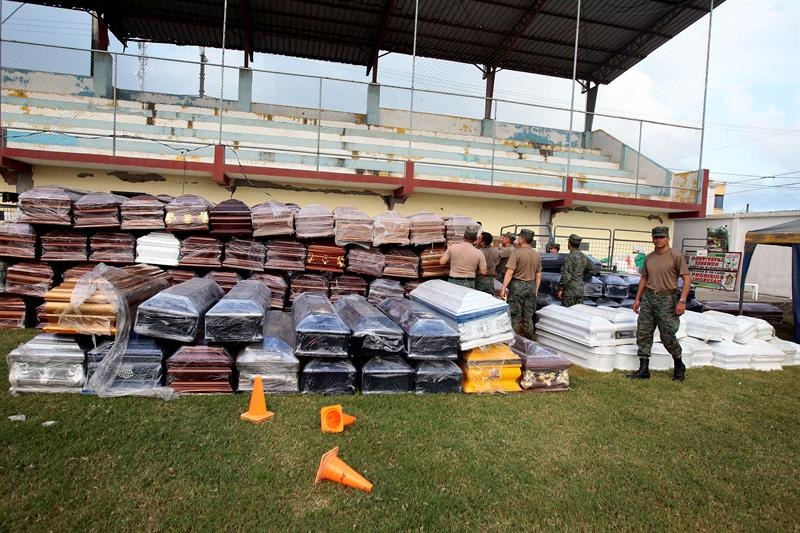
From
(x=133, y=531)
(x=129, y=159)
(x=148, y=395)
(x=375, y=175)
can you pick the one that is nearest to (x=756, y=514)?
(x=133, y=531)

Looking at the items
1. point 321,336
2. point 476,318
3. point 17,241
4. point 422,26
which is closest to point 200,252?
point 17,241

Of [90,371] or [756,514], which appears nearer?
[756,514]

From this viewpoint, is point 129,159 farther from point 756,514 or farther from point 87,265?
Result: point 756,514

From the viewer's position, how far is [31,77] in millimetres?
12312

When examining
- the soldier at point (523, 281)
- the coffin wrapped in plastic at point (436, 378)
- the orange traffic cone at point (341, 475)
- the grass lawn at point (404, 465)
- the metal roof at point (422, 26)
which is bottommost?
the grass lawn at point (404, 465)

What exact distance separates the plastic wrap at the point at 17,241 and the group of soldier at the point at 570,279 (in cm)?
623

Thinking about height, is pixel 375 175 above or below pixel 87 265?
above

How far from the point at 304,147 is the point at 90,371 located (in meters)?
9.13

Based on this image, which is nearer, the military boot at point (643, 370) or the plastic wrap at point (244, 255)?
the military boot at point (643, 370)

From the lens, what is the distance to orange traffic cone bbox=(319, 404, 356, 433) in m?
3.52

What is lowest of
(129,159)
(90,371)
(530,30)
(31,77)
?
(90,371)

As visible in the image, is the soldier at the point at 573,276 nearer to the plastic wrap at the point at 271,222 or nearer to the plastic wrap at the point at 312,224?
the plastic wrap at the point at 312,224

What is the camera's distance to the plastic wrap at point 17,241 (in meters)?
6.43

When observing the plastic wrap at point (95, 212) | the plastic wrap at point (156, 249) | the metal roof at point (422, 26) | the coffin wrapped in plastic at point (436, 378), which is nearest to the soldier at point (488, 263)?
the coffin wrapped in plastic at point (436, 378)
